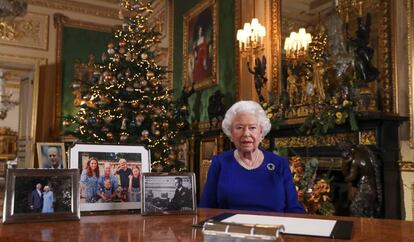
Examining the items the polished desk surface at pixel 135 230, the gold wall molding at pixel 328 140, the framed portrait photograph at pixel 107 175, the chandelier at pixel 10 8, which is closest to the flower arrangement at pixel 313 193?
the gold wall molding at pixel 328 140

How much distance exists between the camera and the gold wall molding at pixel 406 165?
3.47 metres

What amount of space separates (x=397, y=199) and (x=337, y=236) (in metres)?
2.93

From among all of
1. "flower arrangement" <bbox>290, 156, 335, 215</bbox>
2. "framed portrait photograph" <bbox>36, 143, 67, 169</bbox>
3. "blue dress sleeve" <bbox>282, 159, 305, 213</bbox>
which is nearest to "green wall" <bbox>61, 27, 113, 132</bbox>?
"framed portrait photograph" <bbox>36, 143, 67, 169</bbox>

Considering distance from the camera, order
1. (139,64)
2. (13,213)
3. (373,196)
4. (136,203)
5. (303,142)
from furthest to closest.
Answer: (139,64), (303,142), (373,196), (136,203), (13,213)

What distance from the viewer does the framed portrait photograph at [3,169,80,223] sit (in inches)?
45.3

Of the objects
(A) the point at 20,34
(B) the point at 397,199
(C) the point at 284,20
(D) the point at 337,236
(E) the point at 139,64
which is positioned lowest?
(B) the point at 397,199

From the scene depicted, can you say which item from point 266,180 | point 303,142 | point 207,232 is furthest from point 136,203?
point 303,142

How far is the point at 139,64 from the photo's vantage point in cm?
472

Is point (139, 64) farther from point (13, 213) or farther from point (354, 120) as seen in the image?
point (13, 213)

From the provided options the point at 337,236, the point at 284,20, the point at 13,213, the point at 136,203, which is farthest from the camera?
the point at 284,20

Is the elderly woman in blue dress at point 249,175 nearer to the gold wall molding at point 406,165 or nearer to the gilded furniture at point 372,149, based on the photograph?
the gilded furniture at point 372,149

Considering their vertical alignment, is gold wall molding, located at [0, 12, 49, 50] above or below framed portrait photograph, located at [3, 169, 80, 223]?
above

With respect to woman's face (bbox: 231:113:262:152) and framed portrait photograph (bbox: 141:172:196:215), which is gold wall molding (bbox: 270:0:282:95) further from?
framed portrait photograph (bbox: 141:172:196:215)

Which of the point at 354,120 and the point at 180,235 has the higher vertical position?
the point at 354,120
